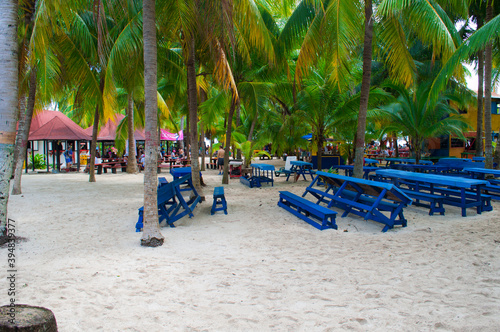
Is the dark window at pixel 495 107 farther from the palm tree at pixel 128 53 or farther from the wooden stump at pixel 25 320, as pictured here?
the wooden stump at pixel 25 320

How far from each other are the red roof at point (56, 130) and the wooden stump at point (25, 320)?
17.8m

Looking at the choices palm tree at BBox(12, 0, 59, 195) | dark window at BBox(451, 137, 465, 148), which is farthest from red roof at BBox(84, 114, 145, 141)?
dark window at BBox(451, 137, 465, 148)

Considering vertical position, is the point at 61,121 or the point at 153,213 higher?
the point at 61,121

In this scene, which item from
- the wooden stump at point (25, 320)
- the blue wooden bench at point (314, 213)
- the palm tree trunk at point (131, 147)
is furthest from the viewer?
the palm tree trunk at point (131, 147)

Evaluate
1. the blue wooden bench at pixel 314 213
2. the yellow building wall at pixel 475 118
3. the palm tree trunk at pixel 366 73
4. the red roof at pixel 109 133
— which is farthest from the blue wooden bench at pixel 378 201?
the yellow building wall at pixel 475 118

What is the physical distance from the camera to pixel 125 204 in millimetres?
7992

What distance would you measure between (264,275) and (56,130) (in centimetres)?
1783

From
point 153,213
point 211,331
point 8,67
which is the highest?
point 8,67

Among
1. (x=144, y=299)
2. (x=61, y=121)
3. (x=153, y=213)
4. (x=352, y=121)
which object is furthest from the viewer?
(x=61, y=121)

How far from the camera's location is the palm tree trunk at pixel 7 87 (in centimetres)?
409

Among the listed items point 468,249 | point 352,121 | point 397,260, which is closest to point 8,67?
point 397,260

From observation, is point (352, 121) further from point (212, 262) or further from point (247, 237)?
point (212, 262)

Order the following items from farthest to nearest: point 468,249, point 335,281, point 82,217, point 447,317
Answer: point 82,217 < point 468,249 < point 335,281 < point 447,317

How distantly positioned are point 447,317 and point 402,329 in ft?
1.57
